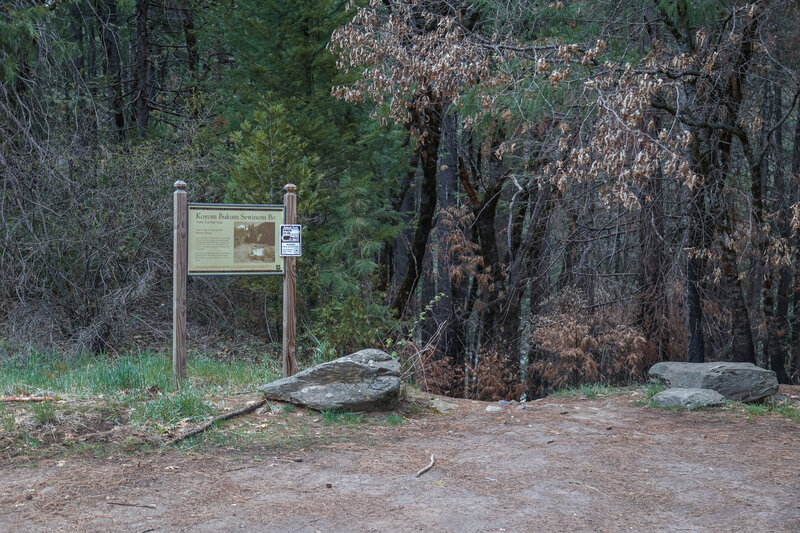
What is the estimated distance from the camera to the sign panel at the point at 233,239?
302 inches

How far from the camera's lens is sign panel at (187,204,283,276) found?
25.1 feet

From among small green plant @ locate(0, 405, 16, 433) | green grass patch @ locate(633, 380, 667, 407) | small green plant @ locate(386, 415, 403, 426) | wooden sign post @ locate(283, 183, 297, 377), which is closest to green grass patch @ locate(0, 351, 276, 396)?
wooden sign post @ locate(283, 183, 297, 377)

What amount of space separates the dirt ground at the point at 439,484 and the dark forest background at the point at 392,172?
2852mm

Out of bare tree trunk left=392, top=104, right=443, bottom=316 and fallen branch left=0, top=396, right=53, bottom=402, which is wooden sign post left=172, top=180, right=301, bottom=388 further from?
bare tree trunk left=392, top=104, right=443, bottom=316

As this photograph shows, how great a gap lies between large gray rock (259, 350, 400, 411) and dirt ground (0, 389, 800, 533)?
0.79 ft

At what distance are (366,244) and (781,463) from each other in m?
6.48

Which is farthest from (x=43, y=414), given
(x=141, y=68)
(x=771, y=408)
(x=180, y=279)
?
(x=141, y=68)

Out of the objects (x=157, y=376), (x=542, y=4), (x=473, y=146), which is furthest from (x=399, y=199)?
(x=157, y=376)

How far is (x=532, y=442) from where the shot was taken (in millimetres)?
6672

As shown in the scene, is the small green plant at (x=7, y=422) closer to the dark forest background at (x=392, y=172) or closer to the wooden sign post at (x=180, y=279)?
the wooden sign post at (x=180, y=279)

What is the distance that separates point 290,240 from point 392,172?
6.19 meters

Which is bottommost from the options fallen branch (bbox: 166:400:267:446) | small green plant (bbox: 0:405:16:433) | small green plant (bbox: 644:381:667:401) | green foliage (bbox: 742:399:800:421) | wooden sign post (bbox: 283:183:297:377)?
green foliage (bbox: 742:399:800:421)

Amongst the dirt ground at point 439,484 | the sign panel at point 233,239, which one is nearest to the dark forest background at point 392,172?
the sign panel at point 233,239

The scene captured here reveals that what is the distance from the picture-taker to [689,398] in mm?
8375
